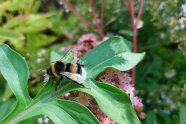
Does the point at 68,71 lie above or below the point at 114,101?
above

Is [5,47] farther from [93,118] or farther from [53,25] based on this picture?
[53,25]

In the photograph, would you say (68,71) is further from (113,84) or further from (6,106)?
(6,106)

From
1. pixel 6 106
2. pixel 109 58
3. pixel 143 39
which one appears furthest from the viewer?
pixel 143 39

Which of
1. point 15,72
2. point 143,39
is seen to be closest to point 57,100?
point 15,72

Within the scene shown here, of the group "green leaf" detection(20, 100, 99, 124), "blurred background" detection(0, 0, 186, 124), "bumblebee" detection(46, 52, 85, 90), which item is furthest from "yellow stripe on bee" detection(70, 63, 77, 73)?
"blurred background" detection(0, 0, 186, 124)

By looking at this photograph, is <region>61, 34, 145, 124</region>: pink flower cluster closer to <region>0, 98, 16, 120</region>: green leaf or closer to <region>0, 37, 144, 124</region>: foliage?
<region>0, 37, 144, 124</region>: foliage

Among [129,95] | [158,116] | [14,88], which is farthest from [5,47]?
[158,116]

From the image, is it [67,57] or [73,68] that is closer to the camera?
[73,68]
